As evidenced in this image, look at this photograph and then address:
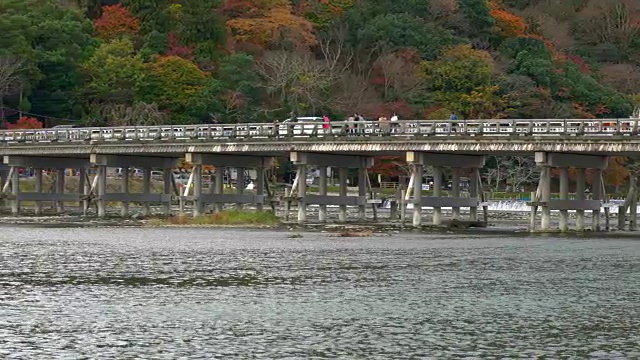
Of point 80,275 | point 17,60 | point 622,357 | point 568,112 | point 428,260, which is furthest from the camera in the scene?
point 568,112

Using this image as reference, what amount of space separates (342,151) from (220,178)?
1167 cm

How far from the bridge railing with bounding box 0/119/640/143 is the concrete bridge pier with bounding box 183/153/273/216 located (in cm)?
158

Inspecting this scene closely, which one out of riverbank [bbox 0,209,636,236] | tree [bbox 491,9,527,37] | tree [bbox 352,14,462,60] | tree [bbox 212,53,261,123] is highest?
tree [bbox 491,9,527,37]

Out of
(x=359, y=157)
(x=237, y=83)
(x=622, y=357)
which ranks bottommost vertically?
(x=622, y=357)

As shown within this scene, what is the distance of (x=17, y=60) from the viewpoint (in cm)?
10838

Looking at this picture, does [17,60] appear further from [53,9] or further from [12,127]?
[53,9]

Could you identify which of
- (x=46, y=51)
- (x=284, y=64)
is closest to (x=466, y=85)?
(x=284, y=64)

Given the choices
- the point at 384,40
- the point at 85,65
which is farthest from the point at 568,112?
the point at 85,65

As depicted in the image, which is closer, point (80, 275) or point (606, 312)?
point (606, 312)

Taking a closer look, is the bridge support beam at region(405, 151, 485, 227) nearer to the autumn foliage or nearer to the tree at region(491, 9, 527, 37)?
the autumn foliage

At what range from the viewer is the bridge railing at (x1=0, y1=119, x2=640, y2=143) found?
65500 millimetres

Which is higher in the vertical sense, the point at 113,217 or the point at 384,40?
the point at 384,40

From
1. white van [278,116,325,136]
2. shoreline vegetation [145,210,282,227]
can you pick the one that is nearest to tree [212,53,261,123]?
shoreline vegetation [145,210,282,227]

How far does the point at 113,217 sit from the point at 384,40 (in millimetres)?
45164
